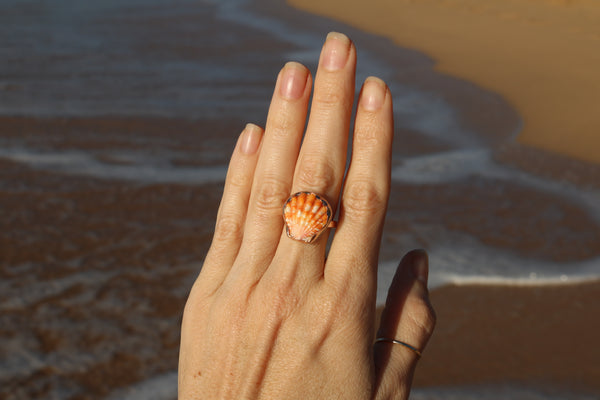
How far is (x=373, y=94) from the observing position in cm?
176

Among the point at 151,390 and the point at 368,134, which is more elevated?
the point at 368,134

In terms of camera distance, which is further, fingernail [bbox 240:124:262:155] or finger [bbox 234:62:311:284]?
fingernail [bbox 240:124:262:155]

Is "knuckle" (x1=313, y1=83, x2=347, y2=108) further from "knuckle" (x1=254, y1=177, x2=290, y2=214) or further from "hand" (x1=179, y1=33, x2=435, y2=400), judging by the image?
"knuckle" (x1=254, y1=177, x2=290, y2=214)

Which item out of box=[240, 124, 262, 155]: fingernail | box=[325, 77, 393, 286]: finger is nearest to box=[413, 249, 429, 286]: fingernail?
box=[325, 77, 393, 286]: finger

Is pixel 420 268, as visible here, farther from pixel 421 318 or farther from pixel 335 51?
pixel 335 51

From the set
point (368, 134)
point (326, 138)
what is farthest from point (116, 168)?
point (368, 134)

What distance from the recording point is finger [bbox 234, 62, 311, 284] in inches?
73.1

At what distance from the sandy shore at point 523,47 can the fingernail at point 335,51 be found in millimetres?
4026

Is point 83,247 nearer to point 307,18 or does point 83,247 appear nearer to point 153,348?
point 153,348

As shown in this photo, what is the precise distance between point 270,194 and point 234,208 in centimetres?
26

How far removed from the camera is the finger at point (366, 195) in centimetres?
178

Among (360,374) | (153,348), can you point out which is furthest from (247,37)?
(360,374)

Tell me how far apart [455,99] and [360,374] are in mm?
5819

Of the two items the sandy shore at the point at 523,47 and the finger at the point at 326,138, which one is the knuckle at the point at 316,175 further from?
the sandy shore at the point at 523,47
